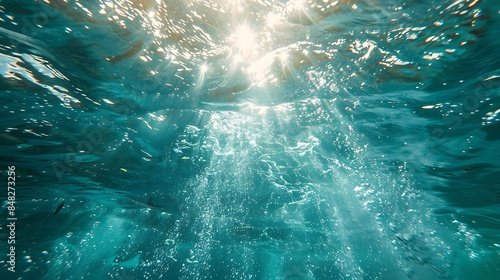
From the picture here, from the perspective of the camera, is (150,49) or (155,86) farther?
(155,86)

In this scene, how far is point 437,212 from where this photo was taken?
16.3 m

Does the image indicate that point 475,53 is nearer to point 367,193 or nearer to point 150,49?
point 150,49

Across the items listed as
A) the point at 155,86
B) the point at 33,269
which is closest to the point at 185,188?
the point at 155,86

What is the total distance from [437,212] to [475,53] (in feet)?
A: 46.4

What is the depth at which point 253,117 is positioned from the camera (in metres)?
10.8

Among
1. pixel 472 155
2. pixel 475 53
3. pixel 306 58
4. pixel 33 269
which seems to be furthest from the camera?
pixel 33 269

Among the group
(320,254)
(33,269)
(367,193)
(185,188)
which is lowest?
(33,269)

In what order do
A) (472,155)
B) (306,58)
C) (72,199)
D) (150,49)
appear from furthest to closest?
(72,199) → (472,155) → (306,58) → (150,49)

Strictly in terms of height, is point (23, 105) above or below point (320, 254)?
above

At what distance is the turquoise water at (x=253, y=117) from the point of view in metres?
6.15

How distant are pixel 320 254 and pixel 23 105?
32.2 meters

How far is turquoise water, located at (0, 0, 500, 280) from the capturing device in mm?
6148

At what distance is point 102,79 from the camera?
800 cm

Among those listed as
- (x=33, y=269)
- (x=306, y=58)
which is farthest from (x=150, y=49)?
(x=33, y=269)
